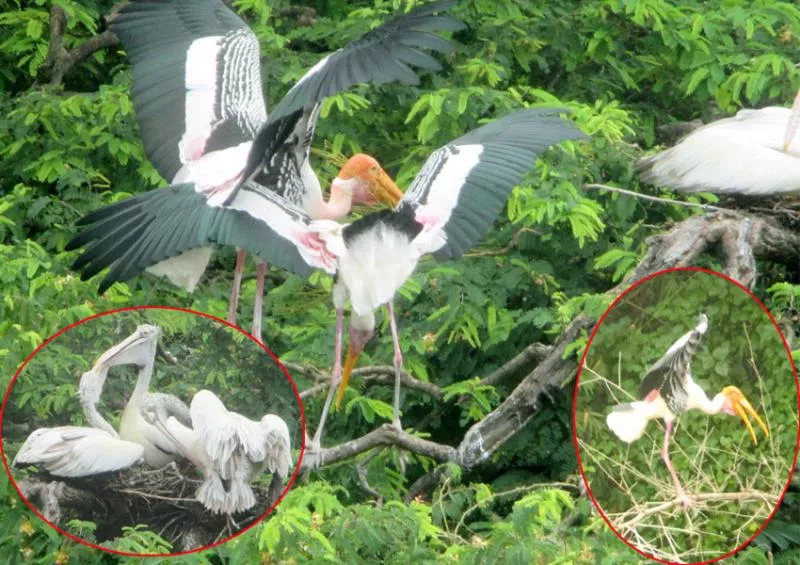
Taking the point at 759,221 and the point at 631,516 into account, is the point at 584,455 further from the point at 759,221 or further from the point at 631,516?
the point at 759,221

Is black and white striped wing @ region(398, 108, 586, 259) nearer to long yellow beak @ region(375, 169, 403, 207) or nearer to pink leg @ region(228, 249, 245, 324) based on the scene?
long yellow beak @ region(375, 169, 403, 207)

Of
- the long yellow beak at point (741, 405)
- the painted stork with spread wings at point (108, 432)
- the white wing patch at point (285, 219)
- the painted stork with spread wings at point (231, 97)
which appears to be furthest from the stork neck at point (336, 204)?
the long yellow beak at point (741, 405)

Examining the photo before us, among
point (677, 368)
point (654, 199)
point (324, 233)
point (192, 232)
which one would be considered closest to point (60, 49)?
point (192, 232)

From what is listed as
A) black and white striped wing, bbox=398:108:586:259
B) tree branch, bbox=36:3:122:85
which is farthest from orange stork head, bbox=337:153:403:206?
tree branch, bbox=36:3:122:85

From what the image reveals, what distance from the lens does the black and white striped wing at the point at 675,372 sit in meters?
4.86

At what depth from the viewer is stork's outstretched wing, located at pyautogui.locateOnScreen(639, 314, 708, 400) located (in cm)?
486

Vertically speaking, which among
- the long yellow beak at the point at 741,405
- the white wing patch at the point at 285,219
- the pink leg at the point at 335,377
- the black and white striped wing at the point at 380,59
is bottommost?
the pink leg at the point at 335,377

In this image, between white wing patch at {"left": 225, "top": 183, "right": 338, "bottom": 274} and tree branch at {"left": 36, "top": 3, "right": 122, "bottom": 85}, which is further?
tree branch at {"left": 36, "top": 3, "right": 122, "bottom": 85}

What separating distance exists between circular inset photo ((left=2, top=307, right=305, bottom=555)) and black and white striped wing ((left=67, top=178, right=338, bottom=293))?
16cm

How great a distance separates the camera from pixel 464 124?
22.3 ft

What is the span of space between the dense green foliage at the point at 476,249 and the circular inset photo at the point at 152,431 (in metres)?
0.08

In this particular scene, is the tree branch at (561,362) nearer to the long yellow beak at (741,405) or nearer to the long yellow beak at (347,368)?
the long yellow beak at (347,368)

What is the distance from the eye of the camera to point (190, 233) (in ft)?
17.6

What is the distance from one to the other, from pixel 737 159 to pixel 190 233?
177cm
